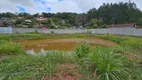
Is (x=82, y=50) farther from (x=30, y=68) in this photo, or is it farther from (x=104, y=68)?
(x=30, y=68)

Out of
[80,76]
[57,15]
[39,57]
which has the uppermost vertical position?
[57,15]

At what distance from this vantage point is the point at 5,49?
229 inches

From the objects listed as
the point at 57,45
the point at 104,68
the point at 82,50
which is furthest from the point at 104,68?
the point at 57,45

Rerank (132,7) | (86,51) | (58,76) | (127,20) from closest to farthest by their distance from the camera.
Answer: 1. (58,76)
2. (86,51)
3. (127,20)
4. (132,7)

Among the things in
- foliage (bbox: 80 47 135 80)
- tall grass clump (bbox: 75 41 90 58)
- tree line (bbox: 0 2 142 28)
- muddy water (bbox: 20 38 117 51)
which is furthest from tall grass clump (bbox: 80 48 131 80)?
tree line (bbox: 0 2 142 28)

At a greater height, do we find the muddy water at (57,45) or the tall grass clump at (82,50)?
the tall grass clump at (82,50)

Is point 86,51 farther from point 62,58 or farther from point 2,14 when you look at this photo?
point 2,14

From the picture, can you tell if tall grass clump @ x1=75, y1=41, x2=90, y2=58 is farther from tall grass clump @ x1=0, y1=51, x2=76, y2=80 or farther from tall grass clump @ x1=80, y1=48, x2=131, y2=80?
tall grass clump @ x1=80, y1=48, x2=131, y2=80

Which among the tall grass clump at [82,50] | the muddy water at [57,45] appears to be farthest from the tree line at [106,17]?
the tall grass clump at [82,50]

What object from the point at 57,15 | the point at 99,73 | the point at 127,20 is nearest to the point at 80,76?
the point at 99,73

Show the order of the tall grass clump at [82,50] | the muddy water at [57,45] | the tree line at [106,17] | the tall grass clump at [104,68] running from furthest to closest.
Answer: the tree line at [106,17] < the muddy water at [57,45] < the tall grass clump at [82,50] < the tall grass clump at [104,68]

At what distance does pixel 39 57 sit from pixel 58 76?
905 millimetres

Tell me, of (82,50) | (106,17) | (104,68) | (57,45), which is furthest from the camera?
(106,17)

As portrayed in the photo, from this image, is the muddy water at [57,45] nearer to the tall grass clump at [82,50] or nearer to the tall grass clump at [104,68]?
the tall grass clump at [82,50]
